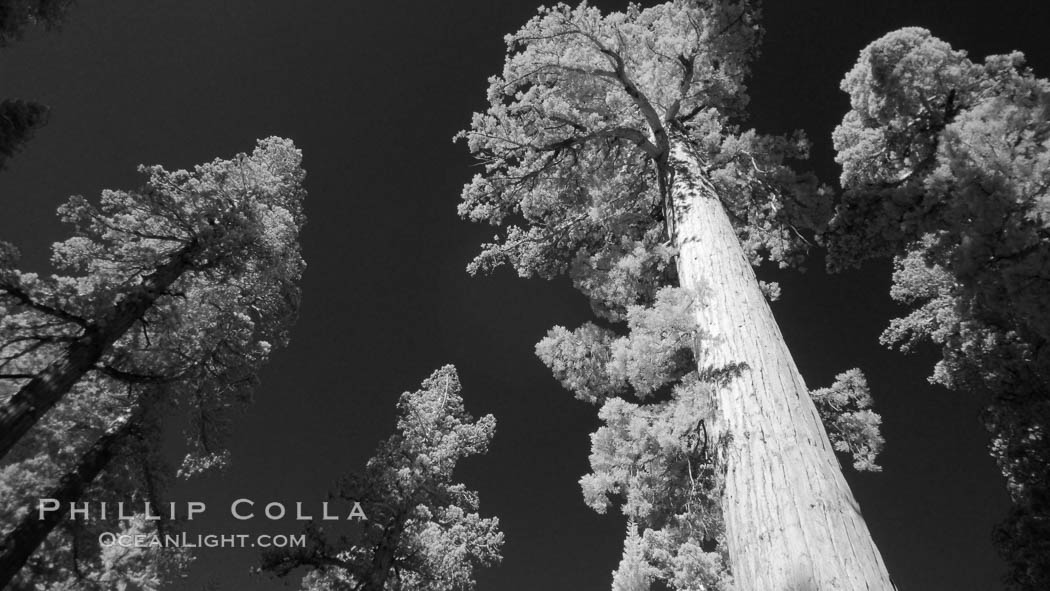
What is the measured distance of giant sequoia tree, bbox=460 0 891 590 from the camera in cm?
283

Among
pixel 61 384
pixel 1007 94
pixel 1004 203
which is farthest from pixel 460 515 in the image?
pixel 1007 94

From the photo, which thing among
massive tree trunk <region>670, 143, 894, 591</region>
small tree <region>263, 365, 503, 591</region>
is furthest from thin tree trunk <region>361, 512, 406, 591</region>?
massive tree trunk <region>670, 143, 894, 591</region>

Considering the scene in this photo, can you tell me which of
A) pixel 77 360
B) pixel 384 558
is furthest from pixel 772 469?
pixel 384 558

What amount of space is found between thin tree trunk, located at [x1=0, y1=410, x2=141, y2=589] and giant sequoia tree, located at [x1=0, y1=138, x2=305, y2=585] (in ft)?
0.08

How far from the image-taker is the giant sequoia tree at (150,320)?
9.02 metres

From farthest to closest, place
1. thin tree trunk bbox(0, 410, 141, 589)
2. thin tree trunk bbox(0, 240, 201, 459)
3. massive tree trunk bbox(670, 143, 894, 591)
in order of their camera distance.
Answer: thin tree trunk bbox(0, 410, 141, 589) < thin tree trunk bbox(0, 240, 201, 459) < massive tree trunk bbox(670, 143, 894, 591)

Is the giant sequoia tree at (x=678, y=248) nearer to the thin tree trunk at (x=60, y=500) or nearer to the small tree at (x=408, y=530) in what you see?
the small tree at (x=408, y=530)

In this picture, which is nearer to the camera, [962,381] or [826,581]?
[826,581]

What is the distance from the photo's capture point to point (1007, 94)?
778 centimetres

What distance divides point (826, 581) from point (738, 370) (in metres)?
1.42

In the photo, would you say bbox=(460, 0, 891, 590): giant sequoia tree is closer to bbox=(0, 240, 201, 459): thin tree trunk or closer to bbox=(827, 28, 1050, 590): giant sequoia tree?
bbox=(827, 28, 1050, 590): giant sequoia tree

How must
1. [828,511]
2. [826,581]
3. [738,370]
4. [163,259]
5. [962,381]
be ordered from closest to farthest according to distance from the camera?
[826,581] < [828,511] < [738,370] < [163,259] < [962,381]

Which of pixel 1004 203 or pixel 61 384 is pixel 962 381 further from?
pixel 61 384

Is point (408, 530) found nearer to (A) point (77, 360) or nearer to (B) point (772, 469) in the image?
(A) point (77, 360)
